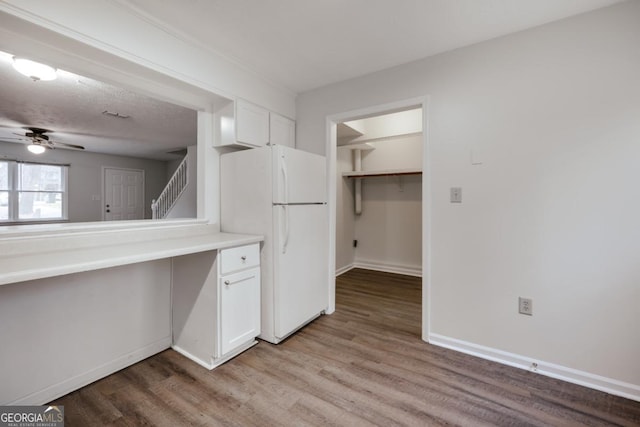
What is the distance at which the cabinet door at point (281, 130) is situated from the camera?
9.06 ft

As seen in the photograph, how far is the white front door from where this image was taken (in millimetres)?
7078

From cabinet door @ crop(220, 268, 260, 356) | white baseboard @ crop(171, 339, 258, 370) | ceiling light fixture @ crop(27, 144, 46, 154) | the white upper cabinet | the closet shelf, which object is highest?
ceiling light fixture @ crop(27, 144, 46, 154)

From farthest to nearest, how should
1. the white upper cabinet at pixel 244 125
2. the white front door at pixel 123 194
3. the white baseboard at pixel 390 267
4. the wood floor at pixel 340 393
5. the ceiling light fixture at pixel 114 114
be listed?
the white front door at pixel 123 194 → the white baseboard at pixel 390 267 → the ceiling light fixture at pixel 114 114 → the white upper cabinet at pixel 244 125 → the wood floor at pixel 340 393

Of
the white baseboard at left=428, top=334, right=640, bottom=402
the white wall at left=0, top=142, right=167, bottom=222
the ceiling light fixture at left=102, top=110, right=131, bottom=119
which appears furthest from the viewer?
the white wall at left=0, top=142, right=167, bottom=222

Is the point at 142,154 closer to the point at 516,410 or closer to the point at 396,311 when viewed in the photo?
the point at 396,311

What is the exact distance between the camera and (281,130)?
2.89 metres

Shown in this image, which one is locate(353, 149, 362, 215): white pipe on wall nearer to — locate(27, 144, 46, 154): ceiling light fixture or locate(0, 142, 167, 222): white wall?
locate(27, 144, 46, 154): ceiling light fixture

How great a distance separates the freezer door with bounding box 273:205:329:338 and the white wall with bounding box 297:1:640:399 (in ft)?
3.34

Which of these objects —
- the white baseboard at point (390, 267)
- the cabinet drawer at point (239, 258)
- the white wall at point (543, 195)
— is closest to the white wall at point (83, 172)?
the white baseboard at point (390, 267)

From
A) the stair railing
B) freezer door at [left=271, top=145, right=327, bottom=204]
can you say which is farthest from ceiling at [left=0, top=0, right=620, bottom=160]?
the stair railing

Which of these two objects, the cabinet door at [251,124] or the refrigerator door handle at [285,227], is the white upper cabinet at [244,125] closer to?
the cabinet door at [251,124]

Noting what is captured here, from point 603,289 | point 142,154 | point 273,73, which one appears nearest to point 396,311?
point 603,289

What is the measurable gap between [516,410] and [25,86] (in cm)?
504

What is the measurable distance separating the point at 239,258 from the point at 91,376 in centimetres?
116
